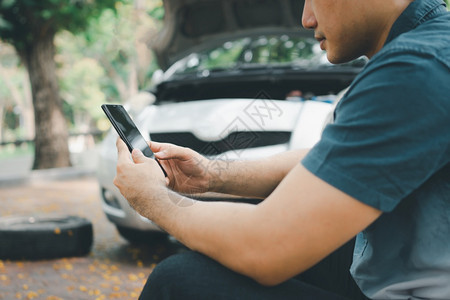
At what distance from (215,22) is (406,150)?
4812 mm

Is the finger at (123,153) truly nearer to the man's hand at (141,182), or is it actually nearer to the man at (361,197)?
the man's hand at (141,182)

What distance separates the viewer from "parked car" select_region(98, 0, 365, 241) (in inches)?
138

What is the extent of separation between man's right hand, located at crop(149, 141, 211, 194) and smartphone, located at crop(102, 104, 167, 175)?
117 mm

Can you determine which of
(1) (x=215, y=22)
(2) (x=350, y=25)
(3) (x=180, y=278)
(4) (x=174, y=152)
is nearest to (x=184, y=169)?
(4) (x=174, y=152)

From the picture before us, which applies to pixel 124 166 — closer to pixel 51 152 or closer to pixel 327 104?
pixel 327 104

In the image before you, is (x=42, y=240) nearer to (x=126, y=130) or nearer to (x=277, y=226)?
(x=126, y=130)

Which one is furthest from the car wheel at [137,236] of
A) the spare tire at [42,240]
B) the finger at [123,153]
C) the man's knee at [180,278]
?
the man's knee at [180,278]

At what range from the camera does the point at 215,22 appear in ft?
18.4

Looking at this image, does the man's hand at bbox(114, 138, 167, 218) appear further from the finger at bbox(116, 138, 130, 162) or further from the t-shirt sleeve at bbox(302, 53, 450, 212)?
the t-shirt sleeve at bbox(302, 53, 450, 212)

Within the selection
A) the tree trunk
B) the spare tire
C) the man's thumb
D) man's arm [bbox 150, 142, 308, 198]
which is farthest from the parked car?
the tree trunk

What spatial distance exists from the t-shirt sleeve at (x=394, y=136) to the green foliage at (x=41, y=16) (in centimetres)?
1012

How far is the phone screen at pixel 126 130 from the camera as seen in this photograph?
1588 mm

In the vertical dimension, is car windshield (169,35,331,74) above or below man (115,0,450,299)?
below

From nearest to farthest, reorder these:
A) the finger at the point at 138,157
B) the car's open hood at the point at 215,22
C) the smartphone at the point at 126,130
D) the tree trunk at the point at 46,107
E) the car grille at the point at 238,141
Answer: the finger at the point at 138,157 → the smartphone at the point at 126,130 → the car grille at the point at 238,141 → the car's open hood at the point at 215,22 → the tree trunk at the point at 46,107
